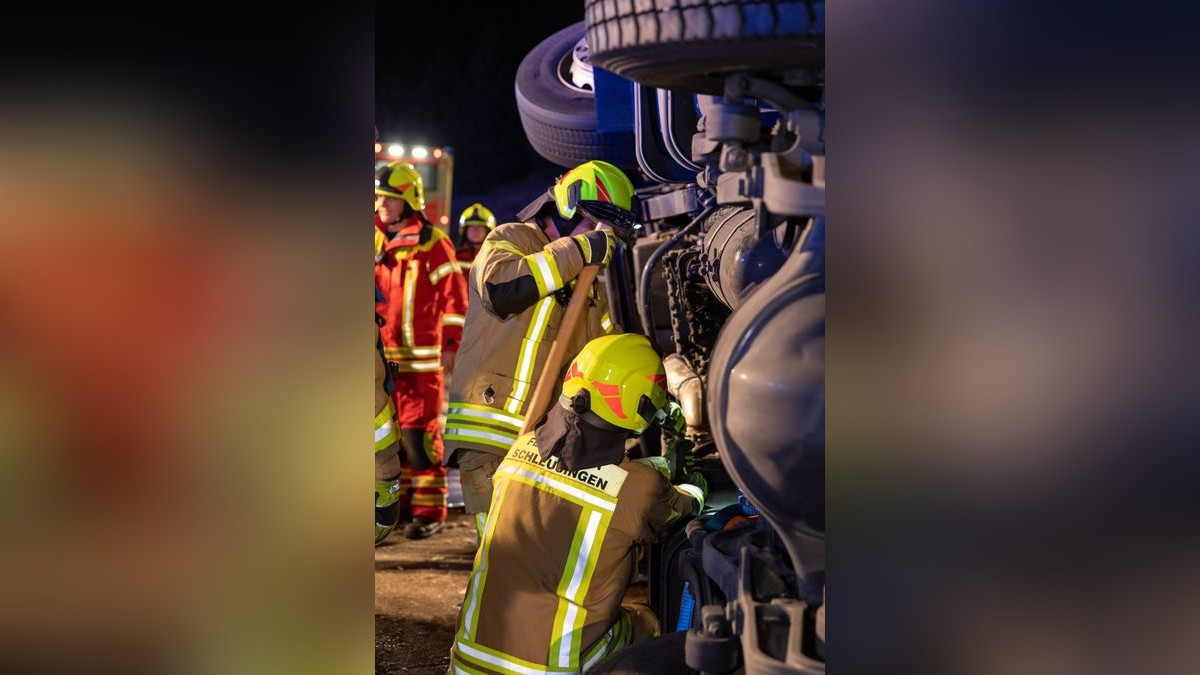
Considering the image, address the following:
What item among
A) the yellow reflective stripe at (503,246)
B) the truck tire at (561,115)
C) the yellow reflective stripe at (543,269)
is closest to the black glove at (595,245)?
the yellow reflective stripe at (543,269)

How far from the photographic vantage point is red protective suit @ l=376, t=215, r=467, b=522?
612 centimetres

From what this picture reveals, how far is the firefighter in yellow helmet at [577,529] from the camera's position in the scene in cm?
271

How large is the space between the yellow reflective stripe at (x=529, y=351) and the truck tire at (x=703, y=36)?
8.06 ft

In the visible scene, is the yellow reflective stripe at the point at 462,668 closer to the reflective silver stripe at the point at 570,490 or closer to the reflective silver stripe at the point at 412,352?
the reflective silver stripe at the point at 570,490

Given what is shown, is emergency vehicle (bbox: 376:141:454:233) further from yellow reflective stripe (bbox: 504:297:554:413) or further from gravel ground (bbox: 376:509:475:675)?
yellow reflective stripe (bbox: 504:297:554:413)

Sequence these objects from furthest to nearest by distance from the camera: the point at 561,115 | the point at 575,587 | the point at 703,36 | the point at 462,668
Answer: the point at 561,115 < the point at 462,668 < the point at 575,587 < the point at 703,36

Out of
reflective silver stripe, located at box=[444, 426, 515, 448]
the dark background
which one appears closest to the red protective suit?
the dark background

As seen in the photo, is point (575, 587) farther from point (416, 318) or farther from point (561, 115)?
point (416, 318)

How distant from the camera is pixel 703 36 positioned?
1.41 meters

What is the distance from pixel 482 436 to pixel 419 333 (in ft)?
7.70

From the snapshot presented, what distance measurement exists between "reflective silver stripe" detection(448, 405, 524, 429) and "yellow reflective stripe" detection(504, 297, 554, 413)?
0.03 m

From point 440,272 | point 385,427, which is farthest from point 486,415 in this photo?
point 440,272
